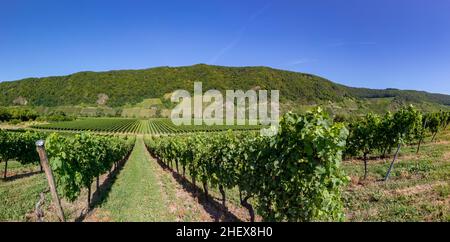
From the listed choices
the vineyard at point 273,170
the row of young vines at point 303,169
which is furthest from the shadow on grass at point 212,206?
the row of young vines at point 303,169

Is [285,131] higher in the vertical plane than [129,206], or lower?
higher

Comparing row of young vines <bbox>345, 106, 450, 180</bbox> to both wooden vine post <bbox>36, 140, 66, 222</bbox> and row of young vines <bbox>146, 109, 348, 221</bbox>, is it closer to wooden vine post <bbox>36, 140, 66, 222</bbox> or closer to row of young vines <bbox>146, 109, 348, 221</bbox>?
row of young vines <bbox>146, 109, 348, 221</bbox>

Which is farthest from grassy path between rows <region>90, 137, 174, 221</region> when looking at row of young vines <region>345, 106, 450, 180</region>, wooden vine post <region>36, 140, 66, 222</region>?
row of young vines <region>345, 106, 450, 180</region>

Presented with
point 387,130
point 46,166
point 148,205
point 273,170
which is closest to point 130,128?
point 387,130

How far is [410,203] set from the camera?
14922 millimetres

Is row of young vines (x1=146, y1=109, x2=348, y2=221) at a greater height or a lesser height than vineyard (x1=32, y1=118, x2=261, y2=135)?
greater

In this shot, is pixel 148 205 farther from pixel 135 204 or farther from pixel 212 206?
pixel 212 206

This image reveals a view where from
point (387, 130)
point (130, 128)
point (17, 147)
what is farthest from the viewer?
point (130, 128)

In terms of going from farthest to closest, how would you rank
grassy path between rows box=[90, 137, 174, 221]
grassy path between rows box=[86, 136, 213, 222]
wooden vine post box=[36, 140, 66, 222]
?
grassy path between rows box=[86, 136, 213, 222] < grassy path between rows box=[90, 137, 174, 221] < wooden vine post box=[36, 140, 66, 222]

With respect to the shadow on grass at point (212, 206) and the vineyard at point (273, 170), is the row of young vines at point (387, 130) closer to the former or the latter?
the vineyard at point (273, 170)
